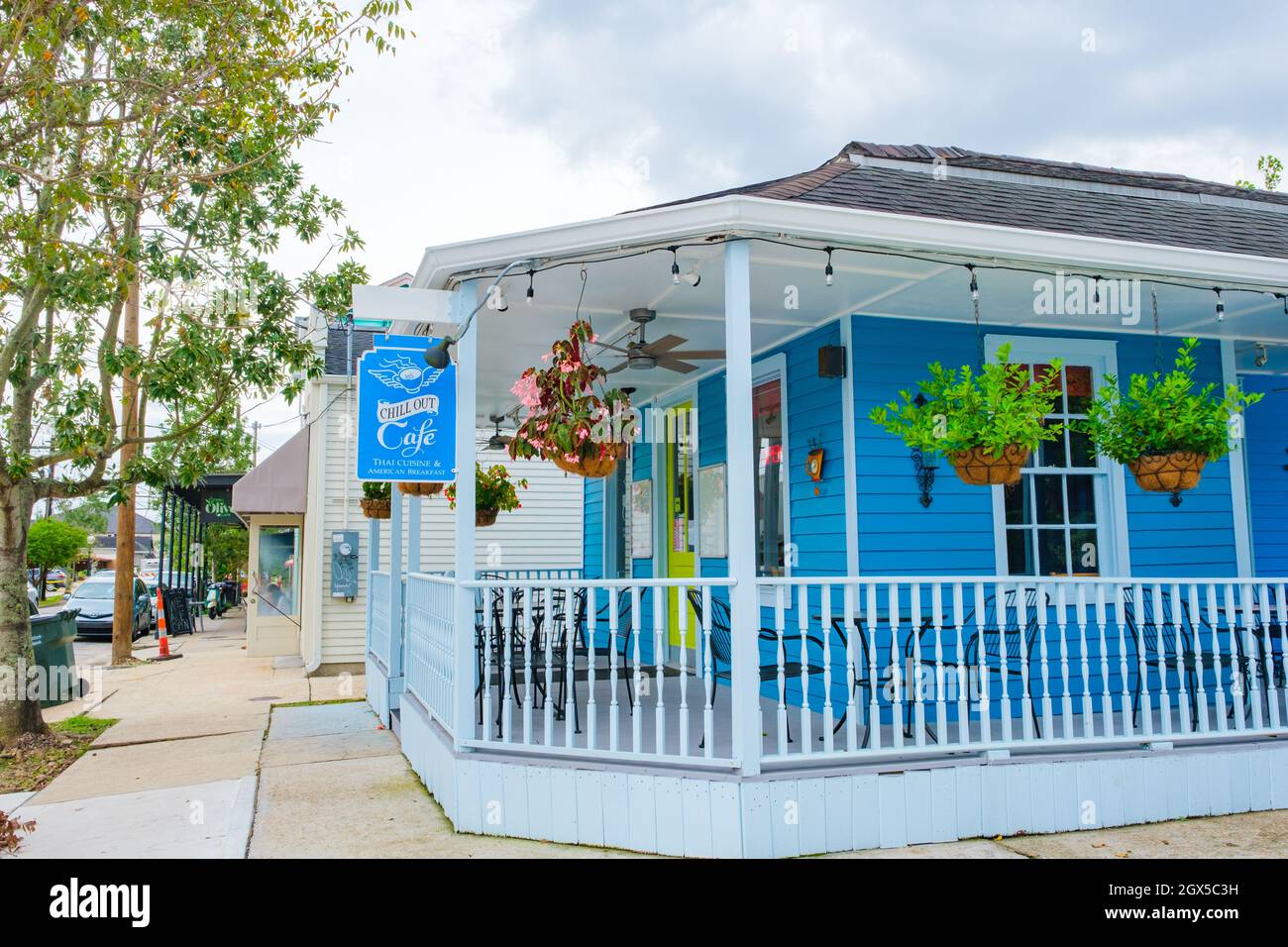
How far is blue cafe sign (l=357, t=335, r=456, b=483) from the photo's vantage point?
190 inches

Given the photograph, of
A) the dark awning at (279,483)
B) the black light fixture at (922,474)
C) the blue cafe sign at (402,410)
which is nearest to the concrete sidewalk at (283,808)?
the blue cafe sign at (402,410)

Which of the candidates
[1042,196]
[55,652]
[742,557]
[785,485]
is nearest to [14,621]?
[55,652]

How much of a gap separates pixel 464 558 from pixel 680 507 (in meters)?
3.79

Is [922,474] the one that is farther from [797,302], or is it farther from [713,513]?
[713,513]

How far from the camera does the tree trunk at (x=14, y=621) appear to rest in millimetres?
6977

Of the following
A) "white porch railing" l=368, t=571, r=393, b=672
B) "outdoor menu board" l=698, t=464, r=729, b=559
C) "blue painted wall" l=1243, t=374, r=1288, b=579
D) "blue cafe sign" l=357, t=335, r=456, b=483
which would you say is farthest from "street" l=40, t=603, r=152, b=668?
"blue painted wall" l=1243, t=374, r=1288, b=579

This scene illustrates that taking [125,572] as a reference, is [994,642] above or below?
below

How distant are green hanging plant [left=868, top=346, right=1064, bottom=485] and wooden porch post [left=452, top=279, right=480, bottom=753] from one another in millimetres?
2157

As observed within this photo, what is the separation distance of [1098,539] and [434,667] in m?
4.29

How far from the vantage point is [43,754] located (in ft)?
22.5

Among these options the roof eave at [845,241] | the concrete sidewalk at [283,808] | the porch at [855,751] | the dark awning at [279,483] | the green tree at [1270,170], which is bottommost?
the concrete sidewalk at [283,808]

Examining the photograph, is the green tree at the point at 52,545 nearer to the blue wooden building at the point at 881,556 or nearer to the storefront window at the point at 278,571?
the storefront window at the point at 278,571

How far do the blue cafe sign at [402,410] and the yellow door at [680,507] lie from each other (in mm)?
3281

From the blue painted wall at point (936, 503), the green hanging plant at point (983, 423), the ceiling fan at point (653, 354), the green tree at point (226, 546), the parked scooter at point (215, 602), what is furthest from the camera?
the green tree at point (226, 546)
